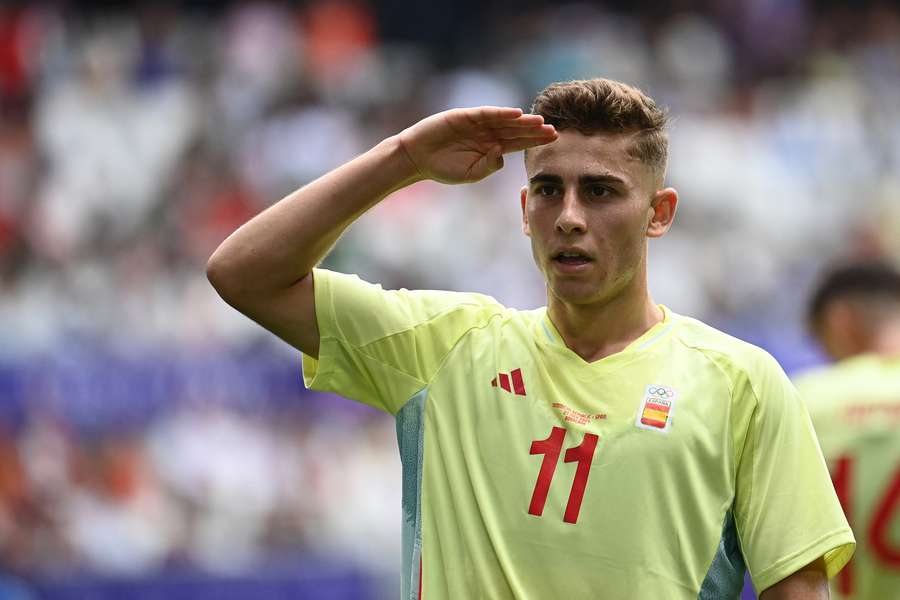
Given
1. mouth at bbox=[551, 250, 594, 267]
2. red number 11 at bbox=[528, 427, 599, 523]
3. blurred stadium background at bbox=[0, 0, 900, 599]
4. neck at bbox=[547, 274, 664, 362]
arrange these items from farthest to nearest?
1. blurred stadium background at bbox=[0, 0, 900, 599]
2. neck at bbox=[547, 274, 664, 362]
3. mouth at bbox=[551, 250, 594, 267]
4. red number 11 at bbox=[528, 427, 599, 523]

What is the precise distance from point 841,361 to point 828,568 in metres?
2.66

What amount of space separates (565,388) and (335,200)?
70 cm

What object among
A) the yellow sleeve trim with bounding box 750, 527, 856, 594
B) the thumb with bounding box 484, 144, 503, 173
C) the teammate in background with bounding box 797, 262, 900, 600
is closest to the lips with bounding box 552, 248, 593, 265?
the thumb with bounding box 484, 144, 503, 173

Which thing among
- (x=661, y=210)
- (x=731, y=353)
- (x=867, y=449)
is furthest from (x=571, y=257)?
(x=867, y=449)

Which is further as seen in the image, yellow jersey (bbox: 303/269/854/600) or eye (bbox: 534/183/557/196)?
eye (bbox: 534/183/557/196)

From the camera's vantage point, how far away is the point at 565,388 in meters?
3.54

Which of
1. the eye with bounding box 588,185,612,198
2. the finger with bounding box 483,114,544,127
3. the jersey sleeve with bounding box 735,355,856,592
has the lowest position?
the jersey sleeve with bounding box 735,355,856,592

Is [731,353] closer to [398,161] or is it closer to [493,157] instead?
[493,157]

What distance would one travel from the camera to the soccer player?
334cm

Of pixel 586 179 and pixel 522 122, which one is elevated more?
pixel 522 122

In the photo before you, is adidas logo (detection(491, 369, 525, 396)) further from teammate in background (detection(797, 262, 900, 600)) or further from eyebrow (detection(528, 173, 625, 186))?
teammate in background (detection(797, 262, 900, 600))

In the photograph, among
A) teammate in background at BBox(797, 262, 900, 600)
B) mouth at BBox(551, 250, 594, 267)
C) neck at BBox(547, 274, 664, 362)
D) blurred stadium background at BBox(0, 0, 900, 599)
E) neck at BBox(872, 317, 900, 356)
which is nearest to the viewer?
mouth at BBox(551, 250, 594, 267)

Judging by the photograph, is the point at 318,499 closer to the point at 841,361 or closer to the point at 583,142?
the point at 841,361

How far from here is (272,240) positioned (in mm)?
3484
